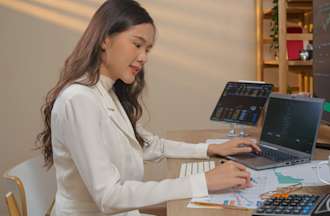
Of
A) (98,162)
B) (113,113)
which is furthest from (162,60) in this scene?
(98,162)

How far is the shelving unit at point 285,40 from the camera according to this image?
2090 millimetres

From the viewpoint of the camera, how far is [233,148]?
4.66 ft

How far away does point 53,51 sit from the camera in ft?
8.66

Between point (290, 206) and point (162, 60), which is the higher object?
point (162, 60)

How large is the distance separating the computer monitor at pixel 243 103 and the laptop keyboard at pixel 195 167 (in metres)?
0.44

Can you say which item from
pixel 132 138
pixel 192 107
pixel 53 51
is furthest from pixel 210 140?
pixel 53 51

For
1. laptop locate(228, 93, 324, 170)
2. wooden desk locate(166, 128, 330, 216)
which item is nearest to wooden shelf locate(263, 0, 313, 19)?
wooden desk locate(166, 128, 330, 216)

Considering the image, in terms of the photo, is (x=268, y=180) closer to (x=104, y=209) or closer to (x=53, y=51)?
(x=104, y=209)

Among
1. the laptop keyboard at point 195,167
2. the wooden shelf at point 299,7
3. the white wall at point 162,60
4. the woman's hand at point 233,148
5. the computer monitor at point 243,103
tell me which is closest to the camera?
the laptop keyboard at point 195,167

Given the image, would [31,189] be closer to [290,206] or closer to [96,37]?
[96,37]

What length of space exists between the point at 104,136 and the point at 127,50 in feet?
0.83

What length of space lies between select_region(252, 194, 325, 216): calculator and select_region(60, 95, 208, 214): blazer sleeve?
0.60ft

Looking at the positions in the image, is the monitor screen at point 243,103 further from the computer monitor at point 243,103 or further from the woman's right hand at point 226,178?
the woman's right hand at point 226,178

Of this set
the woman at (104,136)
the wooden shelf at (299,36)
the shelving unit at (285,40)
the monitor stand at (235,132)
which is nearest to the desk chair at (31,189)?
the woman at (104,136)
